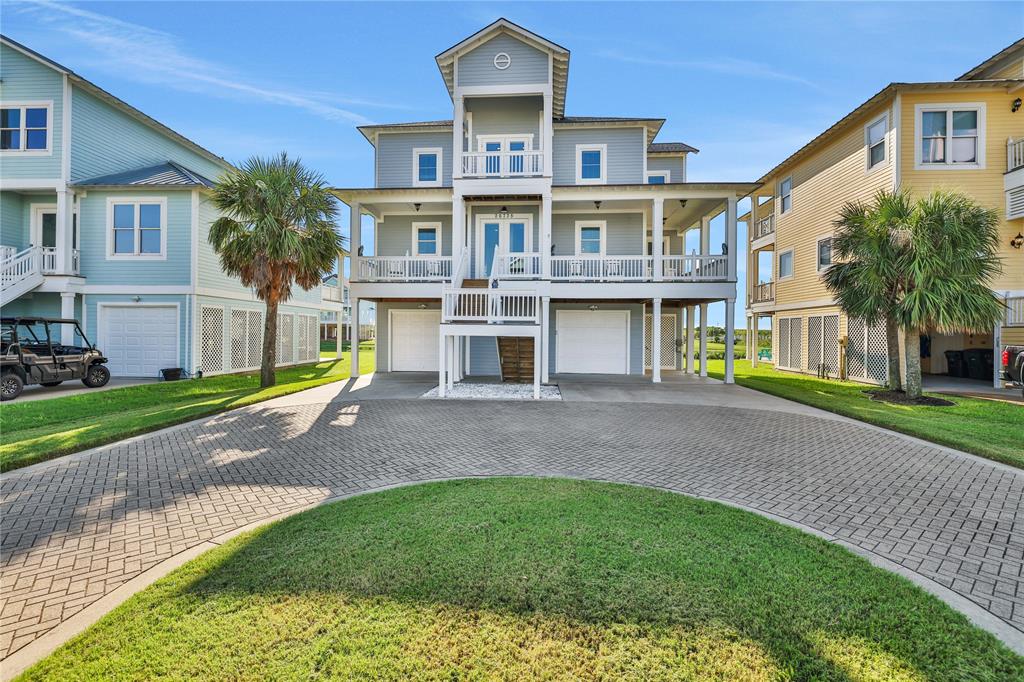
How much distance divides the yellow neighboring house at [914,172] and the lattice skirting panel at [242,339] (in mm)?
24205

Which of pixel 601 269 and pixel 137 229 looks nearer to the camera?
pixel 601 269

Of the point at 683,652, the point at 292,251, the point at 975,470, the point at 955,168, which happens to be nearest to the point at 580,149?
the point at 292,251

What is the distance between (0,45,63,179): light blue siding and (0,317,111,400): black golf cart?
5958 mm

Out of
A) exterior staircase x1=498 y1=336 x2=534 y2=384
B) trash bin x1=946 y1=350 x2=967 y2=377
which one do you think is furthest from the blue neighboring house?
trash bin x1=946 y1=350 x2=967 y2=377

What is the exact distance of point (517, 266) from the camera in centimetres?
1548

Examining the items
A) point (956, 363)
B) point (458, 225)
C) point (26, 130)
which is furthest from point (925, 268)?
point (26, 130)

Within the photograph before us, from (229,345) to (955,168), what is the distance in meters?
27.7

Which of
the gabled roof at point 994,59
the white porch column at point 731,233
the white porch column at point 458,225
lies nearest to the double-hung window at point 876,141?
the gabled roof at point 994,59

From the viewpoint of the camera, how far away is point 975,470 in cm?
614

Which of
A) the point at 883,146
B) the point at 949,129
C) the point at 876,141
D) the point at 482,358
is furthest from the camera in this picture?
the point at 482,358

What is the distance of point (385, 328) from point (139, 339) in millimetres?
8905

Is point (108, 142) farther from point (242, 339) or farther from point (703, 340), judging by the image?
point (703, 340)

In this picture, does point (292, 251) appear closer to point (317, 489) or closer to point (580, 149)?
point (317, 489)

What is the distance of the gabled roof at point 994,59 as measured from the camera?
1470 centimetres
